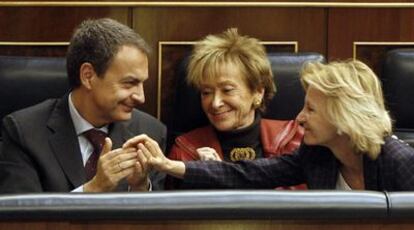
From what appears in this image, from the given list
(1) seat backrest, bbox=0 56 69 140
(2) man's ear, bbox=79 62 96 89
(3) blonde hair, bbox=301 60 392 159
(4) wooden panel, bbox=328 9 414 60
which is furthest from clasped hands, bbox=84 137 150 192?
(4) wooden panel, bbox=328 9 414 60

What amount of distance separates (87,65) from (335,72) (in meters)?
0.62

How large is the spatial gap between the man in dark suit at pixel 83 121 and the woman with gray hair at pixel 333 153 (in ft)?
0.51

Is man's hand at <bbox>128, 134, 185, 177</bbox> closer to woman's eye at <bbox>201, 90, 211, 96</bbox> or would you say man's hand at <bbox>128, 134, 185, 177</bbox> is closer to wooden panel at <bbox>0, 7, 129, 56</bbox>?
woman's eye at <bbox>201, 90, 211, 96</bbox>

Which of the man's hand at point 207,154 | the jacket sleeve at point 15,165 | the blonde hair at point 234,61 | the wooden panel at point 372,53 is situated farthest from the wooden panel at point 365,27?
the jacket sleeve at point 15,165

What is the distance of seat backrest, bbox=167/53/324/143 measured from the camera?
2.27 meters

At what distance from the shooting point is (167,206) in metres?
1.19

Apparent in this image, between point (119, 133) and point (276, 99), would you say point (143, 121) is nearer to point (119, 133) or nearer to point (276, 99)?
point (119, 133)

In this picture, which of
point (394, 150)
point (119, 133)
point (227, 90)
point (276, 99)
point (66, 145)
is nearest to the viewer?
point (394, 150)

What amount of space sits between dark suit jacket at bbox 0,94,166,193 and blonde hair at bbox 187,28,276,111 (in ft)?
1.14

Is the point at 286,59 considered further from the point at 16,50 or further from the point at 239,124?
the point at 16,50

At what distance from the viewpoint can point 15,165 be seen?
187 cm

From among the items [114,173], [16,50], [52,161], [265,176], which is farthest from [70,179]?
[16,50]

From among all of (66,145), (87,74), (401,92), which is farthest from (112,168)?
(401,92)

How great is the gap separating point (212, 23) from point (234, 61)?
479 mm
